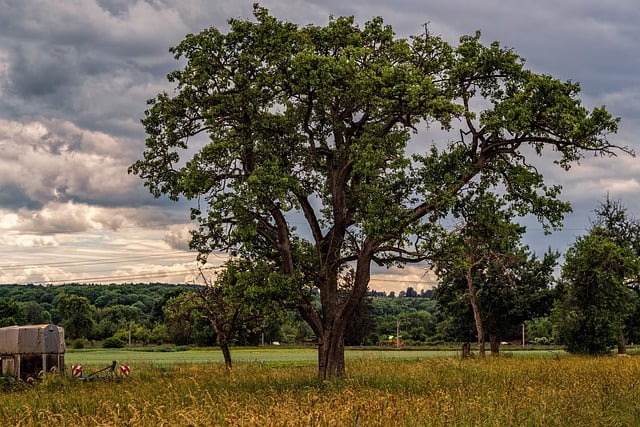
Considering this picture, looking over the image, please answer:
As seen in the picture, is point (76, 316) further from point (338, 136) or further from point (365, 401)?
point (365, 401)

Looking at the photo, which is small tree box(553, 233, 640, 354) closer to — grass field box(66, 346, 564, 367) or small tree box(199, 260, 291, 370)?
grass field box(66, 346, 564, 367)

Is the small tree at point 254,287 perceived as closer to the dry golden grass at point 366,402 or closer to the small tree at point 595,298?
A: the dry golden grass at point 366,402

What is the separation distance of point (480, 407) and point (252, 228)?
1287 cm

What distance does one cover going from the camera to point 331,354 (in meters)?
27.0

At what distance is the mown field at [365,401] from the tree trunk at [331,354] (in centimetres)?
86

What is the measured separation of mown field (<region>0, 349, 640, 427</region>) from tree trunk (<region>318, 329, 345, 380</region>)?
0.86 meters

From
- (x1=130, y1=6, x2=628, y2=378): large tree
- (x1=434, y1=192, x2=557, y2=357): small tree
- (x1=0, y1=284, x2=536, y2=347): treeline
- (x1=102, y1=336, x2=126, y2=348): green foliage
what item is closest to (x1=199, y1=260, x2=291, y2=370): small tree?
(x1=130, y1=6, x2=628, y2=378): large tree

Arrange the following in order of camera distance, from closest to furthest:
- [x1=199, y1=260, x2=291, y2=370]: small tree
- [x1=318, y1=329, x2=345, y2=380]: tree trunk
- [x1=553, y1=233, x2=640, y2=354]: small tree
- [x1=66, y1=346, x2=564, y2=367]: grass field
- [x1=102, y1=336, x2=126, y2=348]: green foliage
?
[x1=199, y1=260, x2=291, y2=370]: small tree
[x1=318, y1=329, x2=345, y2=380]: tree trunk
[x1=553, y1=233, x2=640, y2=354]: small tree
[x1=66, y1=346, x2=564, y2=367]: grass field
[x1=102, y1=336, x2=126, y2=348]: green foliage

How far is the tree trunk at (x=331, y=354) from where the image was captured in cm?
2697

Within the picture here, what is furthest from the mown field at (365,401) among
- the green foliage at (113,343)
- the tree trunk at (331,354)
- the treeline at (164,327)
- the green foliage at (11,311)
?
the green foliage at (11,311)

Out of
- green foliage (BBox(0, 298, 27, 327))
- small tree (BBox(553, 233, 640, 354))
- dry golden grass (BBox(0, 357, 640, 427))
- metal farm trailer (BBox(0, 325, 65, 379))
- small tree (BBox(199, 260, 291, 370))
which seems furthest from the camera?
green foliage (BBox(0, 298, 27, 327))

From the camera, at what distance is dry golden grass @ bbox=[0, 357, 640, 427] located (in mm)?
12219

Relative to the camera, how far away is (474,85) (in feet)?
85.7

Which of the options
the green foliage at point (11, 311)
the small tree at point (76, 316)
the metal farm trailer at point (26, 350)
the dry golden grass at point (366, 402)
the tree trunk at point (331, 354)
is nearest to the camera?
the dry golden grass at point (366, 402)
